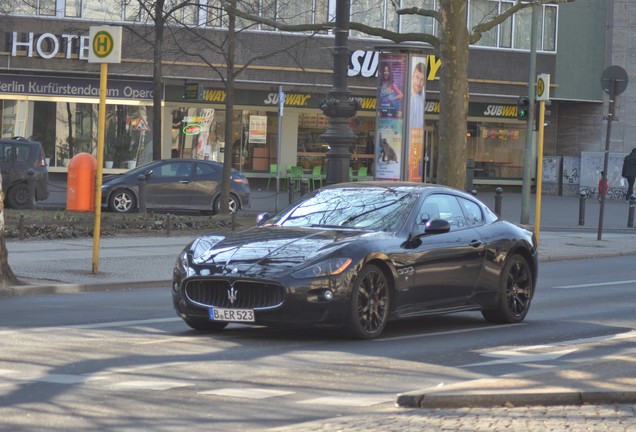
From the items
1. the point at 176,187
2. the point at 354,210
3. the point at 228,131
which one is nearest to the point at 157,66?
the point at 228,131

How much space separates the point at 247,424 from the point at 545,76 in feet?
60.4

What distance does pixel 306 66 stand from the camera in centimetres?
4784

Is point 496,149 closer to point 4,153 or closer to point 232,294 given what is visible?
point 4,153

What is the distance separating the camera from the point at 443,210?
508 inches

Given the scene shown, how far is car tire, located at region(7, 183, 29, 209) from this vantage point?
99.3 feet

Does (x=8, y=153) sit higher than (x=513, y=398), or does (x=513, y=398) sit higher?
(x=8, y=153)

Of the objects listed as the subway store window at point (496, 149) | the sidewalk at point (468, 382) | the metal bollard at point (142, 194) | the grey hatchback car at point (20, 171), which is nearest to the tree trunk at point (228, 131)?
the metal bollard at point (142, 194)

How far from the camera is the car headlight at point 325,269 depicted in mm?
11031

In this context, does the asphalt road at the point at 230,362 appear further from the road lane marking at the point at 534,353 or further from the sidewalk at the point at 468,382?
the sidewalk at the point at 468,382

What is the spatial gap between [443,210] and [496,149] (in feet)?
142

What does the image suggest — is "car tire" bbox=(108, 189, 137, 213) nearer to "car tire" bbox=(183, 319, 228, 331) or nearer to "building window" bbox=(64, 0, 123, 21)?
"building window" bbox=(64, 0, 123, 21)

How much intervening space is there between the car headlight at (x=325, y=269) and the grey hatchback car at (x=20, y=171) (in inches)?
788

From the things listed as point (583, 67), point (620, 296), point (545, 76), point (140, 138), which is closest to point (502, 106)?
point (583, 67)

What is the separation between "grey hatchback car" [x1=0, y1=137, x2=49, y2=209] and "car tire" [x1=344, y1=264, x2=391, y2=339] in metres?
19.7
